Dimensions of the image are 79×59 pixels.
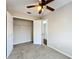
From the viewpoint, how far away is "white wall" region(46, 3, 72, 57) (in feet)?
13.1

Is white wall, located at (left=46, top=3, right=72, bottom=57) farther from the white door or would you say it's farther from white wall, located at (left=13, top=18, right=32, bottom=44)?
white wall, located at (left=13, top=18, right=32, bottom=44)

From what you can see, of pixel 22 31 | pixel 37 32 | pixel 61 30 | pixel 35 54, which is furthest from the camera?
pixel 22 31

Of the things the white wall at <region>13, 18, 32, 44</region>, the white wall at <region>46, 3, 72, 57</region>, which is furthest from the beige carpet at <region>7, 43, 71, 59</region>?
the white wall at <region>13, 18, 32, 44</region>

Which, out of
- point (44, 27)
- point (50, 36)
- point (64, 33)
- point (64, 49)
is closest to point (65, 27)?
point (64, 33)

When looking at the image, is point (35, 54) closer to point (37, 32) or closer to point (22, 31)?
point (37, 32)

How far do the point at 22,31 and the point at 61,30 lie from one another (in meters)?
3.86

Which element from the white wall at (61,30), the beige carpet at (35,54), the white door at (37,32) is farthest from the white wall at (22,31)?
the white wall at (61,30)

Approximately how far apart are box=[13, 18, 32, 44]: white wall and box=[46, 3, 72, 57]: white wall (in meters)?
2.55

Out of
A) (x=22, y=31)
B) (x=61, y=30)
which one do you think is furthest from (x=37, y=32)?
(x=61, y=30)

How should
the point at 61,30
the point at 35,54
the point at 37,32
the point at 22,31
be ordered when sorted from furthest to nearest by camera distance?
the point at 22,31 → the point at 37,32 → the point at 61,30 → the point at 35,54

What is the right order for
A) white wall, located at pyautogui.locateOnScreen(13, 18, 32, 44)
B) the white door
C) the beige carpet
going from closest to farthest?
1. the beige carpet
2. white wall, located at pyautogui.locateOnScreen(13, 18, 32, 44)
3. the white door

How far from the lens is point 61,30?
4637 mm
